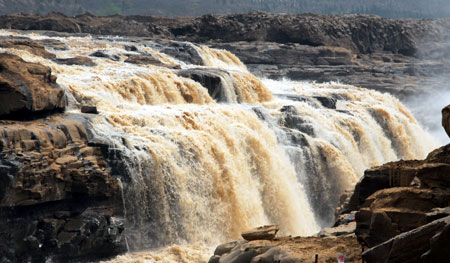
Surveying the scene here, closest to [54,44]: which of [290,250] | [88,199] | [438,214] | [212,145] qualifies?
[212,145]

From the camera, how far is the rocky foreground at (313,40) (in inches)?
2785

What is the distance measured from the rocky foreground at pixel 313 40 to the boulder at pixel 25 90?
39.0 m

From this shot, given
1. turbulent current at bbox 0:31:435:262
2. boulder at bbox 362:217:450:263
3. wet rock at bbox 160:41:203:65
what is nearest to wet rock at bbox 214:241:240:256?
boulder at bbox 362:217:450:263

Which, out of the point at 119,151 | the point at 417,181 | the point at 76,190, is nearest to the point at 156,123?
the point at 119,151

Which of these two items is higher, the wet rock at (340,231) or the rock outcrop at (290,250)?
the wet rock at (340,231)

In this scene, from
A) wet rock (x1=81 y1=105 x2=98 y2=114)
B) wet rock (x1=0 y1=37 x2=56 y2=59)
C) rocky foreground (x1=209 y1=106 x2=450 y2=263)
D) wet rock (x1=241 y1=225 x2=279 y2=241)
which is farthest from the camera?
wet rock (x1=0 y1=37 x2=56 y2=59)

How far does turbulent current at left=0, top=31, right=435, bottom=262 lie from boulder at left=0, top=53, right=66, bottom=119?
1.88 meters

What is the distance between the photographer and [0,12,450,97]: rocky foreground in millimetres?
70750

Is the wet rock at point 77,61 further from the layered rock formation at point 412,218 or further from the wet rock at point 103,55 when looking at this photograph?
the layered rock formation at point 412,218

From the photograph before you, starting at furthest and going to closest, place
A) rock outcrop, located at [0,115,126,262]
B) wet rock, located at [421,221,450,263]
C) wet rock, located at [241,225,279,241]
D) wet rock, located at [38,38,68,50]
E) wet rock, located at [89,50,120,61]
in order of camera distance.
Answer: wet rock, located at [38,38,68,50]
wet rock, located at [89,50,120,61]
rock outcrop, located at [0,115,126,262]
wet rock, located at [241,225,279,241]
wet rock, located at [421,221,450,263]

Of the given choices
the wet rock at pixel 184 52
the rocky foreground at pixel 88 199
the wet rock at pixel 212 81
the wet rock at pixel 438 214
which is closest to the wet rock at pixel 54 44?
the rocky foreground at pixel 88 199

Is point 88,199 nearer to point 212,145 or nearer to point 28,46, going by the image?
point 212,145

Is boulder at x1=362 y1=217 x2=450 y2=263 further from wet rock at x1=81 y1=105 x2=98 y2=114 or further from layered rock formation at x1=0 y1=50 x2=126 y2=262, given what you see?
wet rock at x1=81 y1=105 x2=98 y2=114

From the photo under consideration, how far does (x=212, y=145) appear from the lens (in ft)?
104
